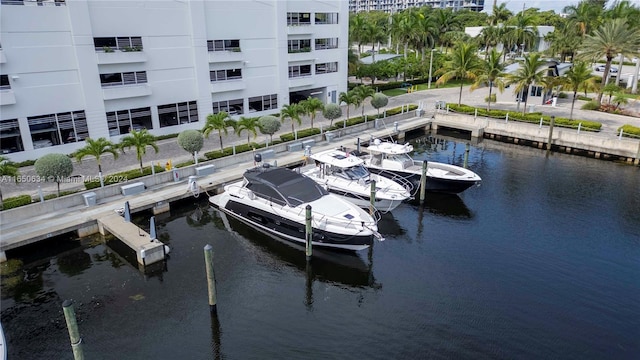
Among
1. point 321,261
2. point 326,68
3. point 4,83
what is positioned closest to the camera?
point 321,261

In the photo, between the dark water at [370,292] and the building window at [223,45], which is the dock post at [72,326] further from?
the building window at [223,45]

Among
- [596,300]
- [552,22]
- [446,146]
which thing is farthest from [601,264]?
[552,22]

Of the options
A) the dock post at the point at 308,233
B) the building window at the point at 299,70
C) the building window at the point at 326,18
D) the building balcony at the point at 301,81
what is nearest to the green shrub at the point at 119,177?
the dock post at the point at 308,233

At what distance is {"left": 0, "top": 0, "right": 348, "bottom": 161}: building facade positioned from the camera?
1172 inches

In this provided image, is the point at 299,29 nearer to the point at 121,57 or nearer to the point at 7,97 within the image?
the point at 121,57

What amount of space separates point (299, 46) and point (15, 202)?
3047 centimetres

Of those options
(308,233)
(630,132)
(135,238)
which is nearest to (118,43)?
(135,238)

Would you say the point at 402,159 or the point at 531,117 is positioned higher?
the point at 531,117

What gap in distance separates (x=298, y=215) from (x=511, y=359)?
11.0 meters

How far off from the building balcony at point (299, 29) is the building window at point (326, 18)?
2.16m

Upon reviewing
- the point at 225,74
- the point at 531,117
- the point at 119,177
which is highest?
the point at 225,74

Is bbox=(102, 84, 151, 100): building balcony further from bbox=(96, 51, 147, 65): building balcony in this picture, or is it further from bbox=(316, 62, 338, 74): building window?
bbox=(316, 62, 338, 74): building window

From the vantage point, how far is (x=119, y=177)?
88.6 ft

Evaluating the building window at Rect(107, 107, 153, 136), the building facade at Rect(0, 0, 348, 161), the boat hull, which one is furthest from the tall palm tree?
the building window at Rect(107, 107, 153, 136)
